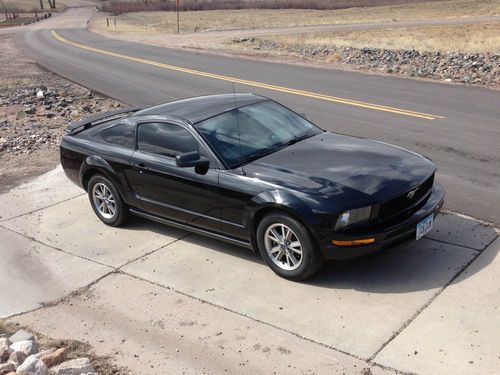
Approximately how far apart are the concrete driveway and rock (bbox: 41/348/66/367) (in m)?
0.35

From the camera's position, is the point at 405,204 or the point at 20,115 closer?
the point at 405,204

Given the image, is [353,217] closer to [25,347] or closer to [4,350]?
[25,347]

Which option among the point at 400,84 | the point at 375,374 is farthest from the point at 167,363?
the point at 400,84

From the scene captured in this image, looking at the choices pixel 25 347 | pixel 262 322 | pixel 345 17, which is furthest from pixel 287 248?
pixel 345 17

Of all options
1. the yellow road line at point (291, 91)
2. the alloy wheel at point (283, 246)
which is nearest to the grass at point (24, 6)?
the yellow road line at point (291, 91)

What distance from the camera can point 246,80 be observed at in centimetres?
1845

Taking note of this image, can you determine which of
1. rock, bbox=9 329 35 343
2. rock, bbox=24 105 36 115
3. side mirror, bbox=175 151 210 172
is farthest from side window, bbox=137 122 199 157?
rock, bbox=24 105 36 115

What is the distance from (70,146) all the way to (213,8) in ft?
280

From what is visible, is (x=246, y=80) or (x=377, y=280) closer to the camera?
(x=377, y=280)

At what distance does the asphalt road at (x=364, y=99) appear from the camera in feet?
28.8

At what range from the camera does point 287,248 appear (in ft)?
18.1

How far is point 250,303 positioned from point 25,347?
189 centimetres

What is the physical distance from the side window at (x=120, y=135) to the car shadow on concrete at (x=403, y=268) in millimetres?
1790

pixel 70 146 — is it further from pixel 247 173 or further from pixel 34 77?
pixel 34 77
